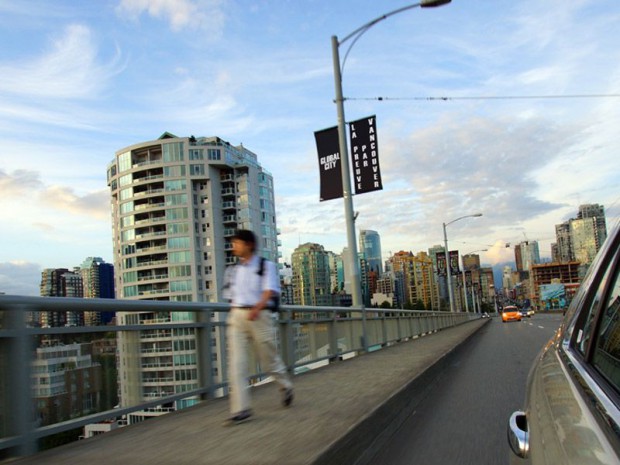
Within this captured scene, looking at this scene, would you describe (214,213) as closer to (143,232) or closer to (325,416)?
(143,232)

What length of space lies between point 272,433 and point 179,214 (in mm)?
102995

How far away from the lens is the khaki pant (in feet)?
17.1

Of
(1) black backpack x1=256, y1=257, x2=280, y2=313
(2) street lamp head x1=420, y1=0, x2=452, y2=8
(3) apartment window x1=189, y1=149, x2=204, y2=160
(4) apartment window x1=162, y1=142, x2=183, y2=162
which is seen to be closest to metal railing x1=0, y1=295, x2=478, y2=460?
(1) black backpack x1=256, y1=257, x2=280, y2=313

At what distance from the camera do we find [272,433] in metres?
4.69

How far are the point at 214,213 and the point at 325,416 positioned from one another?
103 meters

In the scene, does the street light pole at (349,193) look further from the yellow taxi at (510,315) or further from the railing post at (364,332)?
the yellow taxi at (510,315)

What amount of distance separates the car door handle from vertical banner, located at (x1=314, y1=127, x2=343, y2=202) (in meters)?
11.8

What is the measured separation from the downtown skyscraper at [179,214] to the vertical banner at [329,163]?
88.9 metres

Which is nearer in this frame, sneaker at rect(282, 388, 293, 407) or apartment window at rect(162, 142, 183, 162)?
sneaker at rect(282, 388, 293, 407)

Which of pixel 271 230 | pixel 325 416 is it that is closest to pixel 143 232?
pixel 271 230

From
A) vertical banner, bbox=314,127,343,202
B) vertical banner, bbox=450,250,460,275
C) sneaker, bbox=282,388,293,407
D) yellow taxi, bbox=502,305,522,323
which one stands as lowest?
yellow taxi, bbox=502,305,522,323

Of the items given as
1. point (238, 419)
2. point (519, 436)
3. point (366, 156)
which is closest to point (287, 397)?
point (238, 419)

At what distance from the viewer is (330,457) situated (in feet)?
13.0

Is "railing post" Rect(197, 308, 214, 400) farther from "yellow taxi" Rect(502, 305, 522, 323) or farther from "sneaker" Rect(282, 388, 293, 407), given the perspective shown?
"yellow taxi" Rect(502, 305, 522, 323)
